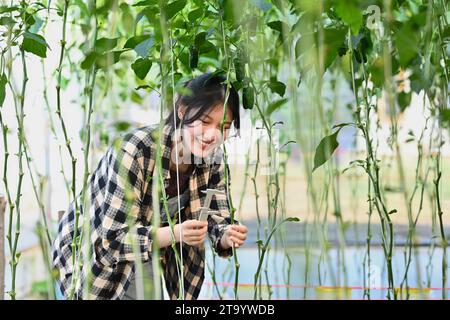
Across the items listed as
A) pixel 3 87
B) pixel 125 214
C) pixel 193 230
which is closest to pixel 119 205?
pixel 125 214

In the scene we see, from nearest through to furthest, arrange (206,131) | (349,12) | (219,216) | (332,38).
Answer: (349,12) → (332,38) → (206,131) → (219,216)

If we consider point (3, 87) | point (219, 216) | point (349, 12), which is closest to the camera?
point (349, 12)

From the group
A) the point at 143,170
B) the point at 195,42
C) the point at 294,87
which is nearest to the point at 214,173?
the point at 143,170

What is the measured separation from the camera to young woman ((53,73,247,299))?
3.04 ft

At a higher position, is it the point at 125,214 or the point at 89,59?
the point at 89,59

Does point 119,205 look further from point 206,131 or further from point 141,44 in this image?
point 141,44

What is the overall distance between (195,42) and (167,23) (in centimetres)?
9

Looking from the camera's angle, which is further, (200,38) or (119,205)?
(119,205)

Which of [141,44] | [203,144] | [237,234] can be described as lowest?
[237,234]

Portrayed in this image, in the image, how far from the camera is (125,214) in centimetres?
97

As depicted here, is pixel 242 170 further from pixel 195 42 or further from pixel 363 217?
pixel 195 42

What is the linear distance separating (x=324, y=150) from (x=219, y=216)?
338 millimetres

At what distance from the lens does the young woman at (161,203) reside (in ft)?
3.04

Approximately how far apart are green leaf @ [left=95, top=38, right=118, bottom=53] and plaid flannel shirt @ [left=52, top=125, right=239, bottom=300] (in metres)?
0.17
